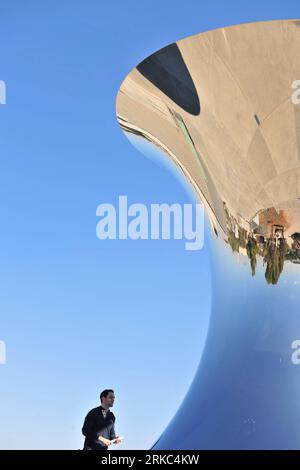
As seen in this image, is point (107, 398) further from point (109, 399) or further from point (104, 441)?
point (104, 441)

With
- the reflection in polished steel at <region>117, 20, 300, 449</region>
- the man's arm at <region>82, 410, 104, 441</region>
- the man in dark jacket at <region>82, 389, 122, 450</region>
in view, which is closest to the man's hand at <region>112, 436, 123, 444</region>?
the man in dark jacket at <region>82, 389, 122, 450</region>

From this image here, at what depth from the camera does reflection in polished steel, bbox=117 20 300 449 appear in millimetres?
6637

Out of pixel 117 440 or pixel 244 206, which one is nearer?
pixel 117 440

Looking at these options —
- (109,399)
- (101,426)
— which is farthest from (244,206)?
(101,426)

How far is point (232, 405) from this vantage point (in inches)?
266

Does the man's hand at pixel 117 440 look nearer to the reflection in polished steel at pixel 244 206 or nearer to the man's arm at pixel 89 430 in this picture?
the man's arm at pixel 89 430

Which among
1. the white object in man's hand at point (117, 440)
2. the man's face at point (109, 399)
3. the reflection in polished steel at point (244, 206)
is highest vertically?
the reflection in polished steel at point (244, 206)

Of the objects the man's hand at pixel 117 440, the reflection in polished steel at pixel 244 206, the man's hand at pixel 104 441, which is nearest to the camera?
the man's hand at pixel 104 441

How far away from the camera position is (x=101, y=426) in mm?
5871

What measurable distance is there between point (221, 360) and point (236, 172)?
79.6 inches

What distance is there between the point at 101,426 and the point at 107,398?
0.25 meters

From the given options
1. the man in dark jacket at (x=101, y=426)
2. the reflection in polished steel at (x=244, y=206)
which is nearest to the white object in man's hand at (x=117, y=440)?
the man in dark jacket at (x=101, y=426)

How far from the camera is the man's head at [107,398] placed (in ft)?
19.3
